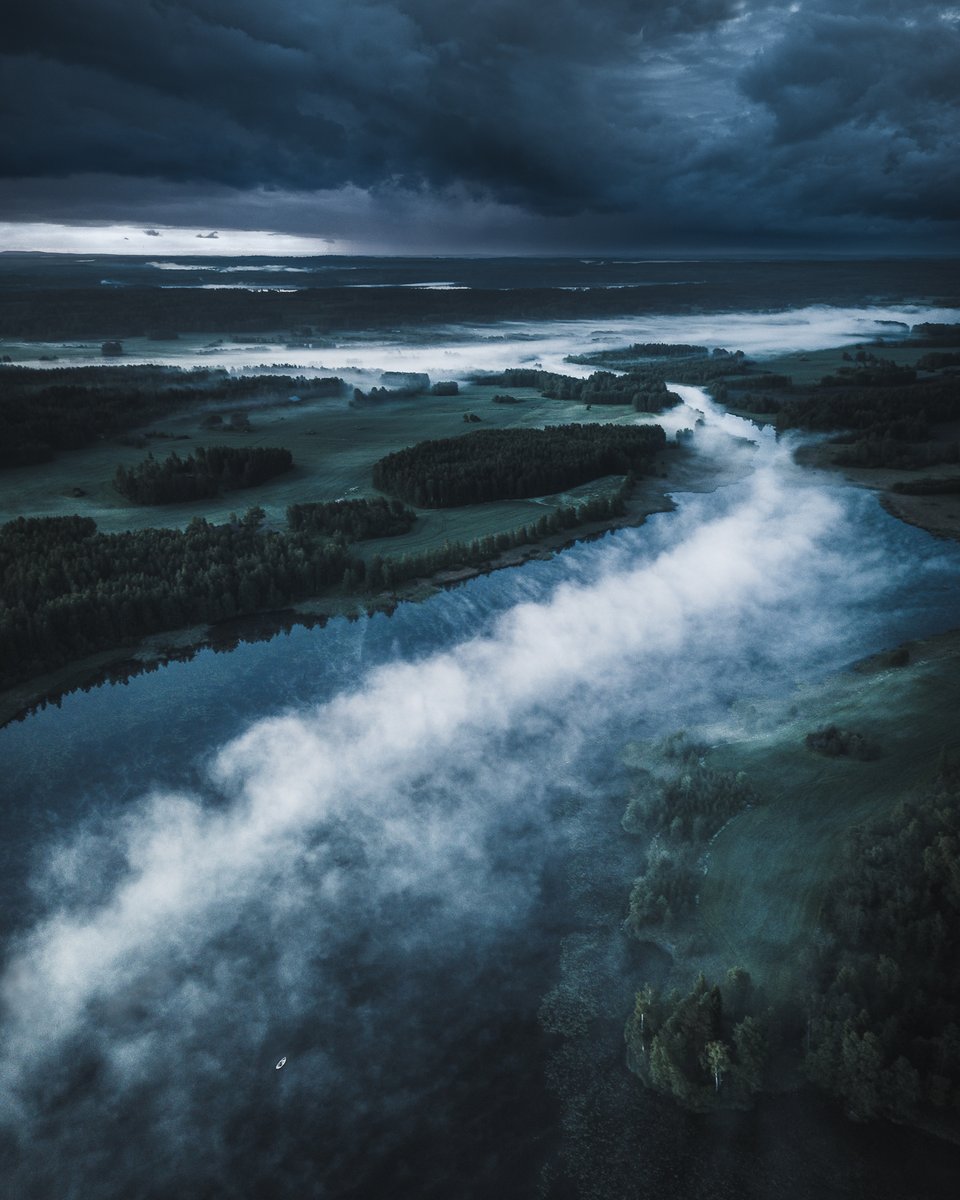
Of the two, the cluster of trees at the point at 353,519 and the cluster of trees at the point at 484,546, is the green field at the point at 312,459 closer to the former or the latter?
the cluster of trees at the point at 353,519

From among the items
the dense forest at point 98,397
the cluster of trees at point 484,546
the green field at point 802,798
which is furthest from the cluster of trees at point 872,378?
the green field at point 802,798

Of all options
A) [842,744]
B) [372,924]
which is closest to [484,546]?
[842,744]

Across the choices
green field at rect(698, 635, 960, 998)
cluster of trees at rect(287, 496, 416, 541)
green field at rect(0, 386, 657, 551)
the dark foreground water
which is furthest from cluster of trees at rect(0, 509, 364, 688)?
green field at rect(698, 635, 960, 998)

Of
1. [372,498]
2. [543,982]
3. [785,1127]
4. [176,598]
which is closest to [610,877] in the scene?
[543,982]

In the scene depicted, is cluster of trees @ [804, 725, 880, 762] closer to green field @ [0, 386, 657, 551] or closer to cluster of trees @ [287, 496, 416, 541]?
green field @ [0, 386, 657, 551]

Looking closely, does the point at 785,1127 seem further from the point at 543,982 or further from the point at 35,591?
the point at 35,591

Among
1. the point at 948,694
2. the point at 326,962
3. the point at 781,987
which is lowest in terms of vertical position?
the point at 326,962
